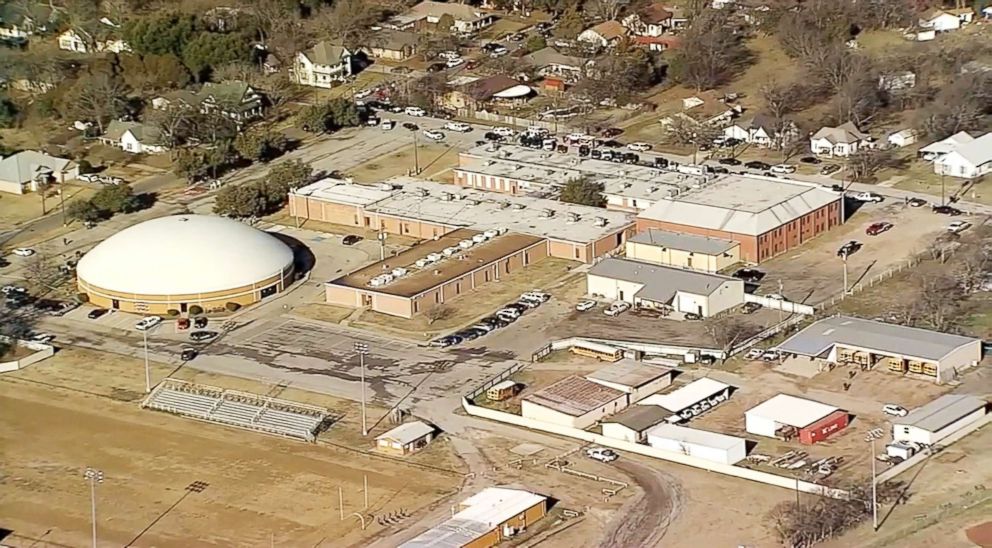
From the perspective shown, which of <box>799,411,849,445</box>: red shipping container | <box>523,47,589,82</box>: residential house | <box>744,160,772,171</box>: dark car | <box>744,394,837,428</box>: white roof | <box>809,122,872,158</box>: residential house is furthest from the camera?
<box>523,47,589,82</box>: residential house

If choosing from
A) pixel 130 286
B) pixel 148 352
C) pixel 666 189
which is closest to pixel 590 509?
pixel 148 352

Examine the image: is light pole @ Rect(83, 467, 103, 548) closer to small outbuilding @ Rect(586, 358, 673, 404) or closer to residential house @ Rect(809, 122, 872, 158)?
small outbuilding @ Rect(586, 358, 673, 404)

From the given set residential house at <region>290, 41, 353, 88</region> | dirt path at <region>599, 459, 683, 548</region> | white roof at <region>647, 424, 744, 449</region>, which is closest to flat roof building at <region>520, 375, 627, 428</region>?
white roof at <region>647, 424, 744, 449</region>

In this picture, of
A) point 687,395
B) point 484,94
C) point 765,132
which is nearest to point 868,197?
point 765,132

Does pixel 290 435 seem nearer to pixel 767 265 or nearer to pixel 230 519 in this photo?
pixel 230 519

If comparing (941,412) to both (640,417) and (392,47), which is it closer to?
(640,417)

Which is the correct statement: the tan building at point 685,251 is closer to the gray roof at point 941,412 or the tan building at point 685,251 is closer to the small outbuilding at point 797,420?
the small outbuilding at point 797,420
